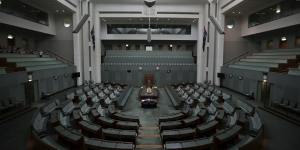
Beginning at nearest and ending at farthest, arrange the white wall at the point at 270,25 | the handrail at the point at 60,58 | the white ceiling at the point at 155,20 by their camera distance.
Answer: the white wall at the point at 270,25 < the handrail at the point at 60,58 < the white ceiling at the point at 155,20

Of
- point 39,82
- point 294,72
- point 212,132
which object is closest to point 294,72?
point 294,72

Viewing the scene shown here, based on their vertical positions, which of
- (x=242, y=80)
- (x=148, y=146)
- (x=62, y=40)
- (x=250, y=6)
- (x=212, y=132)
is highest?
(x=250, y=6)

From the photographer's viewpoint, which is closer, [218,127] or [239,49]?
[218,127]

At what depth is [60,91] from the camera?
663 inches

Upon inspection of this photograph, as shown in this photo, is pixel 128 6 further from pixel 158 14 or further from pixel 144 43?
pixel 144 43

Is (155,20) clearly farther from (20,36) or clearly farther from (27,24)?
(20,36)

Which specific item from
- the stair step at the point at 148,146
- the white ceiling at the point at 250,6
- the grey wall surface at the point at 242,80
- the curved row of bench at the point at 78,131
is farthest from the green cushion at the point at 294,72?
the curved row of bench at the point at 78,131

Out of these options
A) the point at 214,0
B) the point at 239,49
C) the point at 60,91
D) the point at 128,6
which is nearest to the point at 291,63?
the point at 239,49

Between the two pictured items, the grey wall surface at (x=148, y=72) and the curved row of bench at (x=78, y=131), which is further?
the grey wall surface at (x=148, y=72)

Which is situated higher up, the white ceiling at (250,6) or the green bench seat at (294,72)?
the white ceiling at (250,6)

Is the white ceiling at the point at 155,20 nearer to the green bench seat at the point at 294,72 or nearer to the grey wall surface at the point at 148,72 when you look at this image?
the grey wall surface at the point at 148,72

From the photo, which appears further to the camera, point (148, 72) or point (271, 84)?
point (148, 72)

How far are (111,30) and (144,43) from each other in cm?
551

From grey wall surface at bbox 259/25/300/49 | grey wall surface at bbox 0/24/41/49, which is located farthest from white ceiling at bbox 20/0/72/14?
grey wall surface at bbox 259/25/300/49
